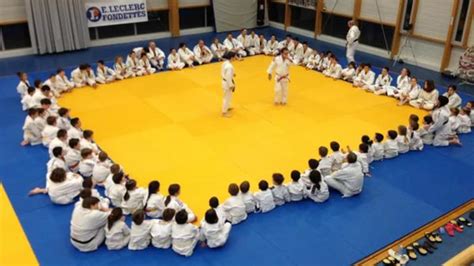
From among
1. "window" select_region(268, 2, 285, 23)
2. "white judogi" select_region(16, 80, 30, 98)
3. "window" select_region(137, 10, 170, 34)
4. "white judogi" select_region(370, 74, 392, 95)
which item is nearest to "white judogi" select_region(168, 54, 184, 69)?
"window" select_region(137, 10, 170, 34)

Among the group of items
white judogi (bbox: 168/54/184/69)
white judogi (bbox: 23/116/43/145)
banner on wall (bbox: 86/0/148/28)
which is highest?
banner on wall (bbox: 86/0/148/28)

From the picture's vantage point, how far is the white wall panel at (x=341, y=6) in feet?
54.8

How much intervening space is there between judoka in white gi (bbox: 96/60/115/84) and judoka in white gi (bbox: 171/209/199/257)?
26.3ft

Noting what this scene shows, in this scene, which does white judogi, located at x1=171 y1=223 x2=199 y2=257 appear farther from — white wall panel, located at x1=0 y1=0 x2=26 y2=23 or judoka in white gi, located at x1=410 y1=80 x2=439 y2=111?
white wall panel, located at x1=0 y1=0 x2=26 y2=23

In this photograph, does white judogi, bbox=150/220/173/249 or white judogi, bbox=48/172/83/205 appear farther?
white judogi, bbox=48/172/83/205

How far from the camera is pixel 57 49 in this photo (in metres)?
15.5

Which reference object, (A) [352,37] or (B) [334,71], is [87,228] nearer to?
(B) [334,71]

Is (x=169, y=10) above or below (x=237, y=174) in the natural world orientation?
above

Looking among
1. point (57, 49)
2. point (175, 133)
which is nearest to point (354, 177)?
point (175, 133)

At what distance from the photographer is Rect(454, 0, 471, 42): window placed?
511 inches

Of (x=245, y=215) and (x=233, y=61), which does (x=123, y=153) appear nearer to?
(x=245, y=215)

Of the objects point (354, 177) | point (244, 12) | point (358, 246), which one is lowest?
point (358, 246)

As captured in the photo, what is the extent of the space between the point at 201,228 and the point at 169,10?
14.0m

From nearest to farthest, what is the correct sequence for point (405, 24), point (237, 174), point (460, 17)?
point (237, 174)
point (460, 17)
point (405, 24)
